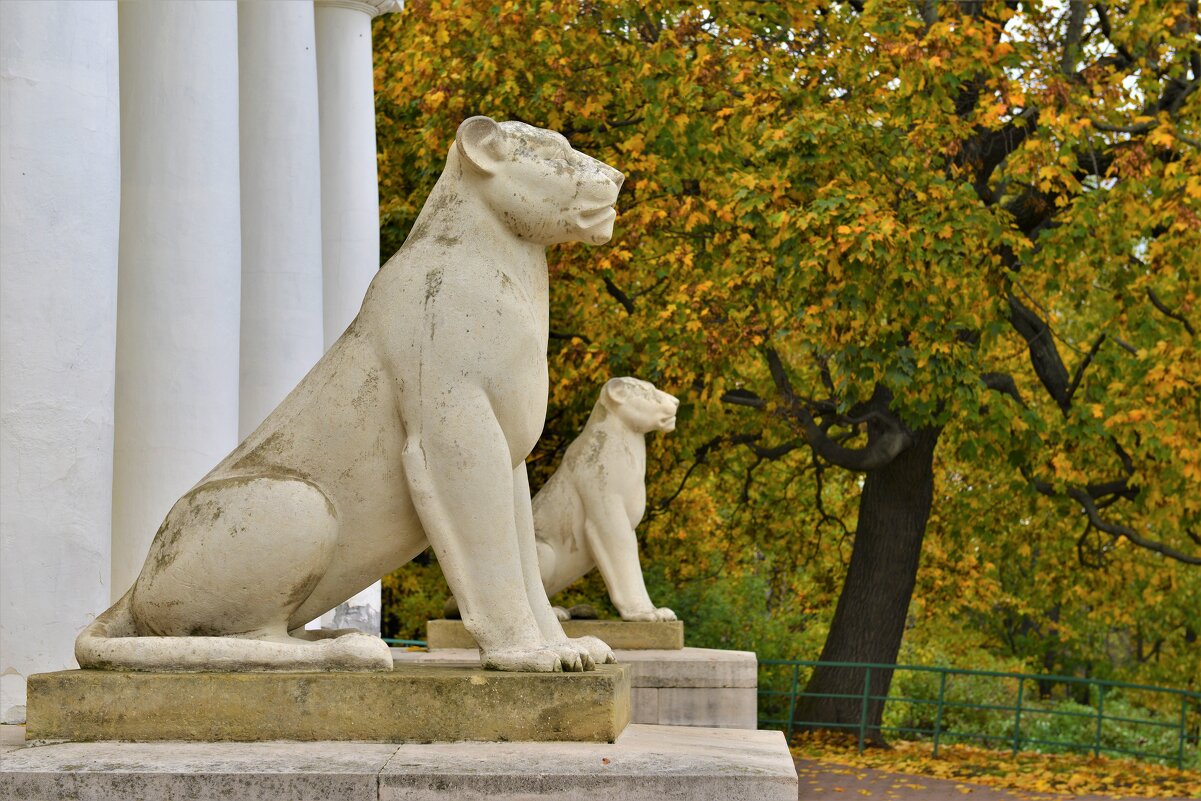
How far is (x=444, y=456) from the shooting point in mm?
5012

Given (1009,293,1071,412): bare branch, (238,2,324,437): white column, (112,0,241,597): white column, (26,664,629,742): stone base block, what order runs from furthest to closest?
(1009,293,1071,412): bare branch < (238,2,324,437): white column < (112,0,241,597): white column < (26,664,629,742): stone base block

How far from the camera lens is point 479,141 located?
17.3 feet

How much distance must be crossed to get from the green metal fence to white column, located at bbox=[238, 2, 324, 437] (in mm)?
8067

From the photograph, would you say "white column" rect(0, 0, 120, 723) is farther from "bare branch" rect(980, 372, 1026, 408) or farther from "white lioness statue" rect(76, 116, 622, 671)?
"bare branch" rect(980, 372, 1026, 408)

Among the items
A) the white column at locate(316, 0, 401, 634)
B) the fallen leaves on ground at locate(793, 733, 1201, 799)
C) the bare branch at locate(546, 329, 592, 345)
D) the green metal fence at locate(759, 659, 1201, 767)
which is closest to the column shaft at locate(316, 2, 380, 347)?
the white column at locate(316, 0, 401, 634)

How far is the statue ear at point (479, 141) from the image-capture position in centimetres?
526

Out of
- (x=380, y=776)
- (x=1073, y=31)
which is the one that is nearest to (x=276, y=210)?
(x=380, y=776)

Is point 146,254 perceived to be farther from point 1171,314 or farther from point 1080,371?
point 1171,314

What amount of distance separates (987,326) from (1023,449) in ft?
7.88

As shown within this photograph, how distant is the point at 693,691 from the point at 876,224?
6.09m

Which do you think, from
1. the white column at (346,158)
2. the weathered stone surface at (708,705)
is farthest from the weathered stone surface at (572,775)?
the white column at (346,158)

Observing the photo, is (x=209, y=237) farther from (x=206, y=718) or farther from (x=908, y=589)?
(x=908, y=589)

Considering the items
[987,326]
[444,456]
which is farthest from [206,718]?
[987,326]

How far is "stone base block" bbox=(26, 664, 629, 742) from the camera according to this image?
4746mm
